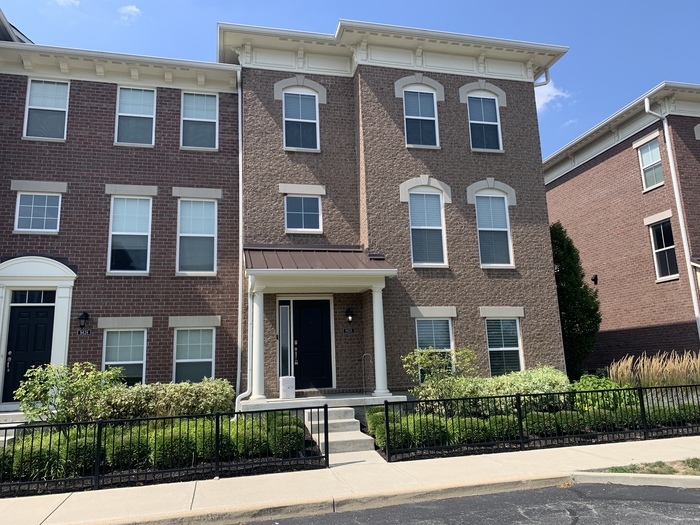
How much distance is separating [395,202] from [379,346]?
12.9 ft

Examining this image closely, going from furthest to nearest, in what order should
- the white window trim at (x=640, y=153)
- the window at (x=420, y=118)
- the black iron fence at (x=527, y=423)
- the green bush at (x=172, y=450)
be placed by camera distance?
the white window trim at (x=640, y=153) < the window at (x=420, y=118) < the black iron fence at (x=527, y=423) < the green bush at (x=172, y=450)

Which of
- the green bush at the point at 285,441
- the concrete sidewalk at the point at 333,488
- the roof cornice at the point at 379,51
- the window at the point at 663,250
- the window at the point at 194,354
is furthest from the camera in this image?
the window at the point at 663,250

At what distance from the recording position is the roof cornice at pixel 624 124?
16656mm

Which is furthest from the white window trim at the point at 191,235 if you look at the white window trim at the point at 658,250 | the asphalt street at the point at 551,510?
the white window trim at the point at 658,250

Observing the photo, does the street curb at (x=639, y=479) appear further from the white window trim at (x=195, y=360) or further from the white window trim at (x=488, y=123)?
the white window trim at (x=488, y=123)

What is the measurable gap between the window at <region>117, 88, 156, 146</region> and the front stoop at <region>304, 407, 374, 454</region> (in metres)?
8.67

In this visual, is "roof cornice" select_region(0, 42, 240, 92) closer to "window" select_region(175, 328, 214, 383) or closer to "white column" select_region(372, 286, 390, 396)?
"window" select_region(175, 328, 214, 383)

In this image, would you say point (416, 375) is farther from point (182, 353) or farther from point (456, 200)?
point (182, 353)

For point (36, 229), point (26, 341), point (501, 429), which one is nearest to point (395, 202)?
point (501, 429)

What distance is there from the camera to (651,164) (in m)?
17.6

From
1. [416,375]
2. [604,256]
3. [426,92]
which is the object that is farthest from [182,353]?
[604,256]

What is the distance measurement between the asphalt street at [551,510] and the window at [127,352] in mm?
7922

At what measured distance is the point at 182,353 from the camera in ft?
43.6

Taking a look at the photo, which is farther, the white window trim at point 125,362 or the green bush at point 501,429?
the white window trim at point 125,362
